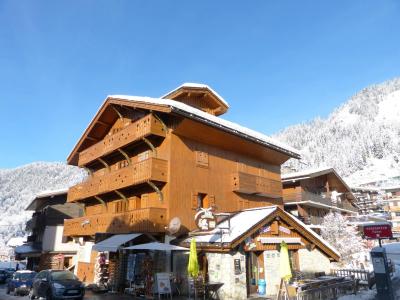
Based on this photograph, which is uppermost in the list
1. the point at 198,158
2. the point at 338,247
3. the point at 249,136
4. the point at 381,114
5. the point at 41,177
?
the point at 381,114

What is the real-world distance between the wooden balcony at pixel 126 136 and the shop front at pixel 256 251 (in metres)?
7.15

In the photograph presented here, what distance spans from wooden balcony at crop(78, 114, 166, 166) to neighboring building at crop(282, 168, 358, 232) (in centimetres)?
2405

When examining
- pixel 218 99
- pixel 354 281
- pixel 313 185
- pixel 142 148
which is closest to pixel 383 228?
pixel 354 281

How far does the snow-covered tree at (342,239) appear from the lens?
3015cm

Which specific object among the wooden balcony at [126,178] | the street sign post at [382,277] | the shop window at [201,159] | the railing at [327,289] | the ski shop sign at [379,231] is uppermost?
→ the shop window at [201,159]

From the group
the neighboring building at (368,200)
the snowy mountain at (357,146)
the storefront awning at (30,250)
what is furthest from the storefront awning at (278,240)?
the snowy mountain at (357,146)

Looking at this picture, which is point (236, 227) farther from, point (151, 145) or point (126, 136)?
point (126, 136)

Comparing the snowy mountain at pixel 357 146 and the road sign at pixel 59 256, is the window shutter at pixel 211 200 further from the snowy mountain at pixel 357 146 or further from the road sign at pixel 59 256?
the snowy mountain at pixel 357 146

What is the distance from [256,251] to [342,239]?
638 inches

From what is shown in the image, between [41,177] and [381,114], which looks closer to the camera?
[41,177]

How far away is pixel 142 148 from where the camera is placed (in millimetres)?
24219

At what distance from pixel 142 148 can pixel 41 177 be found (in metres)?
171

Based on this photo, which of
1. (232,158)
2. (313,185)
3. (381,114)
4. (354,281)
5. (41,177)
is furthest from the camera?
(381,114)

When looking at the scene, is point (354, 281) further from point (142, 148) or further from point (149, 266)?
point (142, 148)
